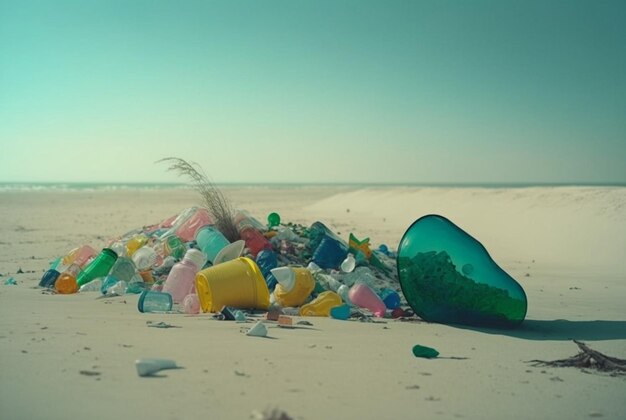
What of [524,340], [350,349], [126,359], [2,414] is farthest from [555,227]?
[2,414]

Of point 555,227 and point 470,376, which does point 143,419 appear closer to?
point 470,376

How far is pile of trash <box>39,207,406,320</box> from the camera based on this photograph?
4957 millimetres

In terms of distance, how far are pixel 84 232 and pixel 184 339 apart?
1189 centimetres

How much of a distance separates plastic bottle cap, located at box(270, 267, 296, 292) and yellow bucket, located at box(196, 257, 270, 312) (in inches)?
6.4

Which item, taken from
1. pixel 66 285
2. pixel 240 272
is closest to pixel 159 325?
pixel 240 272

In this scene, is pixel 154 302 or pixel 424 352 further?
pixel 154 302

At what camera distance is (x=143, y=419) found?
2426mm

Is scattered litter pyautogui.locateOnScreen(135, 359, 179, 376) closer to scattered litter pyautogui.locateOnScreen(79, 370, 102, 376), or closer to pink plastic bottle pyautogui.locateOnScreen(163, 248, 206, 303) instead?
scattered litter pyautogui.locateOnScreen(79, 370, 102, 376)

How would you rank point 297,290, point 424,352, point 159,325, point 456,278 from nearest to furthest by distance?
point 424,352 → point 159,325 → point 456,278 → point 297,290

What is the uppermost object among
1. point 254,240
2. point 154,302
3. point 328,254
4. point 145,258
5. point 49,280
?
point 254,240

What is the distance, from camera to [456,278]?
4555 mm

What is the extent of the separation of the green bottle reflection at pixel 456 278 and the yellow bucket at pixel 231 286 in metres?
1.27

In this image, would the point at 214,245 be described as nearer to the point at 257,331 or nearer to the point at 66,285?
the point at 66,285

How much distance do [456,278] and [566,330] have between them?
39.6 inches
